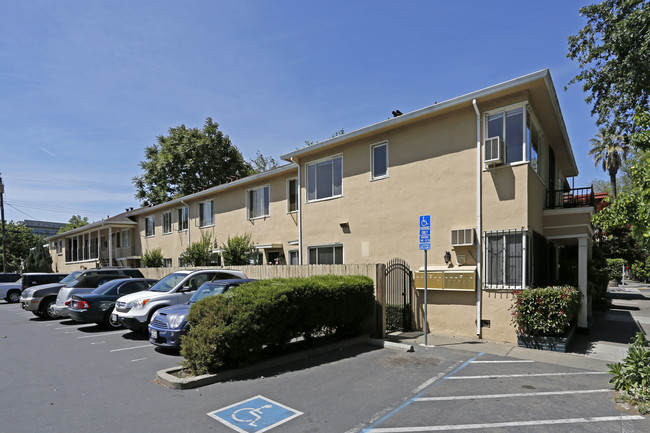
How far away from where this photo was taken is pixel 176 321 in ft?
27.6

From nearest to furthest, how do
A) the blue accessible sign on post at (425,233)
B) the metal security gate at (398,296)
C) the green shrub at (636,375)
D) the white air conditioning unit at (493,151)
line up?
1. the green shrub at (636,375)
2. the blue accessible sign on post at (425,233)
3. the white air conditioning unit at (493,151)
4. the metal security gate at (398,296)

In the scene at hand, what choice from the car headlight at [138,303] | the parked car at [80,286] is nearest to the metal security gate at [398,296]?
the car headlight at [138,303]

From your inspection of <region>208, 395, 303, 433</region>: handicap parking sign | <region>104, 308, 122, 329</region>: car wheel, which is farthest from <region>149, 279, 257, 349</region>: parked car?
<region>104, 308, 122, 329</region>: car wheel

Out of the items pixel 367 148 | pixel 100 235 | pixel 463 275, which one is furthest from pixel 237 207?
pixel 100 235

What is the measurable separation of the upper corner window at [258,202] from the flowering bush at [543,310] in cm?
1223

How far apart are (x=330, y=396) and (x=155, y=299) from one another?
664 centimetres

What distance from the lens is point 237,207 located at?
20359 millimetres

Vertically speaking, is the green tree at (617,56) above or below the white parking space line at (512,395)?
above

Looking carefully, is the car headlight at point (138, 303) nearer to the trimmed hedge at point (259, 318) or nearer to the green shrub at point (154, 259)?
the trimmed hedge at point (259, 318)

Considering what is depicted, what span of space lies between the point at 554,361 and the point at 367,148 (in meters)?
8.21

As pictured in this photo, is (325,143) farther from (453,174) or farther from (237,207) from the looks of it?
(237,207)

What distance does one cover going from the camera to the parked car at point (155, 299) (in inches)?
408

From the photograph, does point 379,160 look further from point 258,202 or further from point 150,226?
point 150,226

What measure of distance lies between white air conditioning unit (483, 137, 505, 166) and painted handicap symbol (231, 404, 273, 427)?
310 inches
